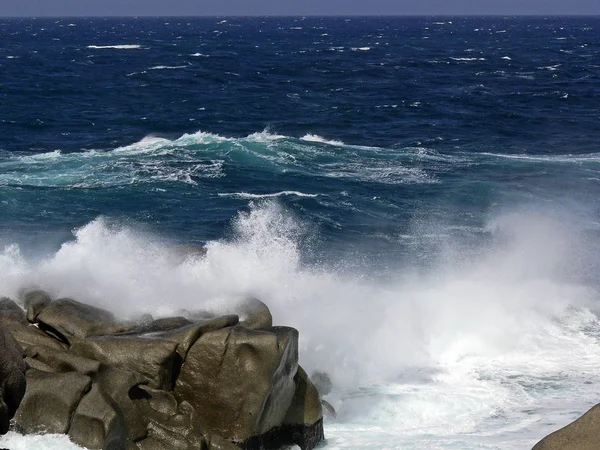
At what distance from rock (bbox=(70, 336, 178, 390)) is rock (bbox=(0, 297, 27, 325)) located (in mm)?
2001

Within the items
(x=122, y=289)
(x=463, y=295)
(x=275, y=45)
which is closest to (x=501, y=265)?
(x=463, y=295)

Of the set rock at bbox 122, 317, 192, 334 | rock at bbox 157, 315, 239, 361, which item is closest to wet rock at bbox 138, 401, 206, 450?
rock at bbox 157, 315, 239, 361

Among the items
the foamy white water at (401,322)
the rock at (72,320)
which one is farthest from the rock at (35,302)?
the foamy white water at (401,322)

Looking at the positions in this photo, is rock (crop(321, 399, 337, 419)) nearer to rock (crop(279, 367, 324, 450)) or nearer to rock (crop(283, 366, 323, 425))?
rock (crop(279, 367, 324, 450))

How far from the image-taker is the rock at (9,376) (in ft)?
51.6

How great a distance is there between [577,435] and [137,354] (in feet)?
33.5

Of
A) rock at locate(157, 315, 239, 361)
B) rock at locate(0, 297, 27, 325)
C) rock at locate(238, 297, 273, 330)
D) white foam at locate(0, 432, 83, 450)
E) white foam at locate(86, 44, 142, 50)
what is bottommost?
white foam at locate(86, 44, 142, 50)

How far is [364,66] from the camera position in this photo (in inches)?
4382

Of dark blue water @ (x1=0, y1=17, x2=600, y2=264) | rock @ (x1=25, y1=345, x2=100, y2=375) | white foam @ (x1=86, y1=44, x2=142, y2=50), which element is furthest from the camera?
white foam @ (x1=86, y1=44, x2=142, y2=50)

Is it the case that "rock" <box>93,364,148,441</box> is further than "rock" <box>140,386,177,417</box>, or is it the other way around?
"rock" <box>140,386,177,417</box>

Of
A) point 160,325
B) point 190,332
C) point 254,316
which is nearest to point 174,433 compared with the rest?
point 190,332

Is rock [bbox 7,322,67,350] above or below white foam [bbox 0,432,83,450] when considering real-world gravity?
above

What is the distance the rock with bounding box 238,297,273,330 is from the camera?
21844mm

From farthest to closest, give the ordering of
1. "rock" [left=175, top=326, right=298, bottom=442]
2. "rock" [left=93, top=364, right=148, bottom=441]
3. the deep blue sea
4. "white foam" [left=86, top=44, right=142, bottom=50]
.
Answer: "white foam" [left=86, top=44, right=142, bottom=50] < the deep blue sea < "rock" [left=175, top=326, right=298, bottom=442] < "rock" [left=93, top=364, right=148, bottom=441]
